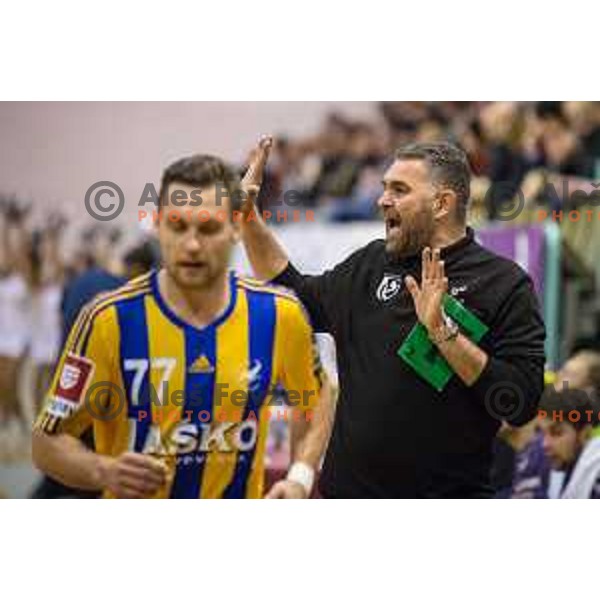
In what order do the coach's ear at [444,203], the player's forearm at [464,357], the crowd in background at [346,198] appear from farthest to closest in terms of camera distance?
the crowd in background at [346,198], the coach's ear at [444,203], the player's forearm at [464,357]

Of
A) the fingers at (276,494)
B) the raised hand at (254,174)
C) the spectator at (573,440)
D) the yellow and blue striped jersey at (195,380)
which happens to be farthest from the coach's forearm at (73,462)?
the spectator at (573,440)

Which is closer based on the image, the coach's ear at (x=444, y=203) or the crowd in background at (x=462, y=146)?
the coach's ear at (x=444, y=203)

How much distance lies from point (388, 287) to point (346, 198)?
43 centimetres

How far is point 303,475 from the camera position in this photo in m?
3.78

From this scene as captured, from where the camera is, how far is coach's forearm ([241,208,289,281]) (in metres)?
3.83

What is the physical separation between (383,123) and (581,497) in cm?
122

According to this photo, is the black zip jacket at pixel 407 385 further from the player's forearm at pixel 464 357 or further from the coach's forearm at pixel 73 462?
the coach's forearm at pixel 73 462

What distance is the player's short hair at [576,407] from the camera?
4129 millimetres

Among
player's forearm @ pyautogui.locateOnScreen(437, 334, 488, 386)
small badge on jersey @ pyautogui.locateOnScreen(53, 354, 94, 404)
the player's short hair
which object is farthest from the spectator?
small badge on jersey @ pyautogui.locateOnScreen(53, 354, 94, 404)

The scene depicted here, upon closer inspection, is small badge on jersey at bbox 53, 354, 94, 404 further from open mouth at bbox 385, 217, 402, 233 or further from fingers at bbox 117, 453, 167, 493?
open mouth at bbox 385, 217, 402, 233

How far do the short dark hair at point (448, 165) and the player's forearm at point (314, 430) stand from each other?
0.61m

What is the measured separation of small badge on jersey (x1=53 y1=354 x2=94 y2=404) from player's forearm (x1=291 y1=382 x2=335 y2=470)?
22.5 inches

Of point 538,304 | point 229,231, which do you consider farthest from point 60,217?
point 538,304
